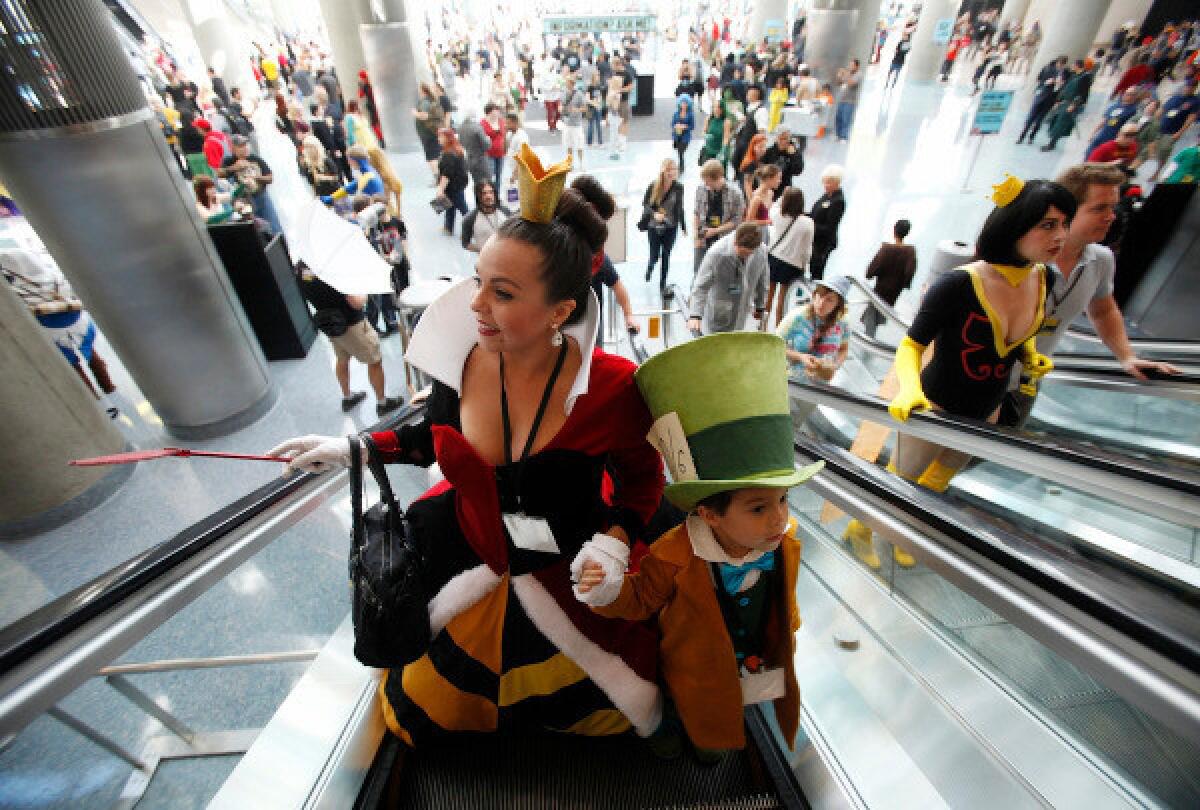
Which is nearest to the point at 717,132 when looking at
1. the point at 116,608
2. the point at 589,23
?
the point at 589,23

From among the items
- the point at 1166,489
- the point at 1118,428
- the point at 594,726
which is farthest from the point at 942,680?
the point at 1118,428

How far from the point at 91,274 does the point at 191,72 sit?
19684 mm

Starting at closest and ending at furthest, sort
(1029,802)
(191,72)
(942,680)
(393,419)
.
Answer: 1. (1029,802)
2. (942,680)
3. (393,419)
4. (191,72)

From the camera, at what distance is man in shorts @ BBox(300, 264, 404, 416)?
167 inches

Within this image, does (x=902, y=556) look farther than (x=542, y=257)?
Yes

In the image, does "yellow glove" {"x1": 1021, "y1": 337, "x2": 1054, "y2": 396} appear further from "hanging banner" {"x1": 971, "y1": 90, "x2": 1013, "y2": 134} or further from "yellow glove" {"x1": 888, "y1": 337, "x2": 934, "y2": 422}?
"hanging banner" {"x1": 971, "y1": 90, "x2": 1013, "y2": 134}

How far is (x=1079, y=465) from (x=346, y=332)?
448 centimetres

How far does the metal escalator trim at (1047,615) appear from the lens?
829 mm

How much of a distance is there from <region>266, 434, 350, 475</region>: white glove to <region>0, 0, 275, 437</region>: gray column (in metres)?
3.33

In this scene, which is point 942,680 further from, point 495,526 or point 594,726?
point 495,526

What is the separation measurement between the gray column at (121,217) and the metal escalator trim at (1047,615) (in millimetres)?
4551

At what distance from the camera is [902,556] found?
180 cm

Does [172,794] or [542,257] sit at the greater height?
A: [542,257]

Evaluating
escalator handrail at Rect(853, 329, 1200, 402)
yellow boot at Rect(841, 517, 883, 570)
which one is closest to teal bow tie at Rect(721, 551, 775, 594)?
yellow boot at Rect(841, 517, 883, 570)
